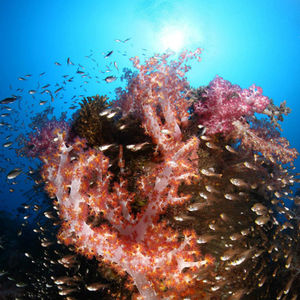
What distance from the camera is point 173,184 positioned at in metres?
4.12

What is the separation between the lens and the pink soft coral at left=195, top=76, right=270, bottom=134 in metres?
5.69

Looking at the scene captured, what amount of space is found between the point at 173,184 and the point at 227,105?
3221 millimetres

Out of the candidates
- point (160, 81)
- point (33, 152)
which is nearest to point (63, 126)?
point (33, 152)

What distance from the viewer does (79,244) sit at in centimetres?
349

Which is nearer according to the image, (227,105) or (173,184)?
(173,184)

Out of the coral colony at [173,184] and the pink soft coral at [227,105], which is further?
the pink soft coral at [227,105]

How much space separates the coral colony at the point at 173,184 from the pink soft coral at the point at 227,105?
30 millimetres

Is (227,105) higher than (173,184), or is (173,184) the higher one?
(227,105)

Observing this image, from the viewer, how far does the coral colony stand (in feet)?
11.9

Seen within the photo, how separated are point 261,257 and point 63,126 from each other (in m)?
7.51

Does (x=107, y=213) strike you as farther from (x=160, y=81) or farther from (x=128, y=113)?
(x=160, y=81)

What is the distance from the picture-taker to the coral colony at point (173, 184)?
3.63 meters

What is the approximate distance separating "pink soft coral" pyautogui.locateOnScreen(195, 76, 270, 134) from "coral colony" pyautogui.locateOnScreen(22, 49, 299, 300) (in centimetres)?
3

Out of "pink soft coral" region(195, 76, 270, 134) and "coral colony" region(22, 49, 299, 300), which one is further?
"pink soft coral" region(195, 76, 270, 134)
